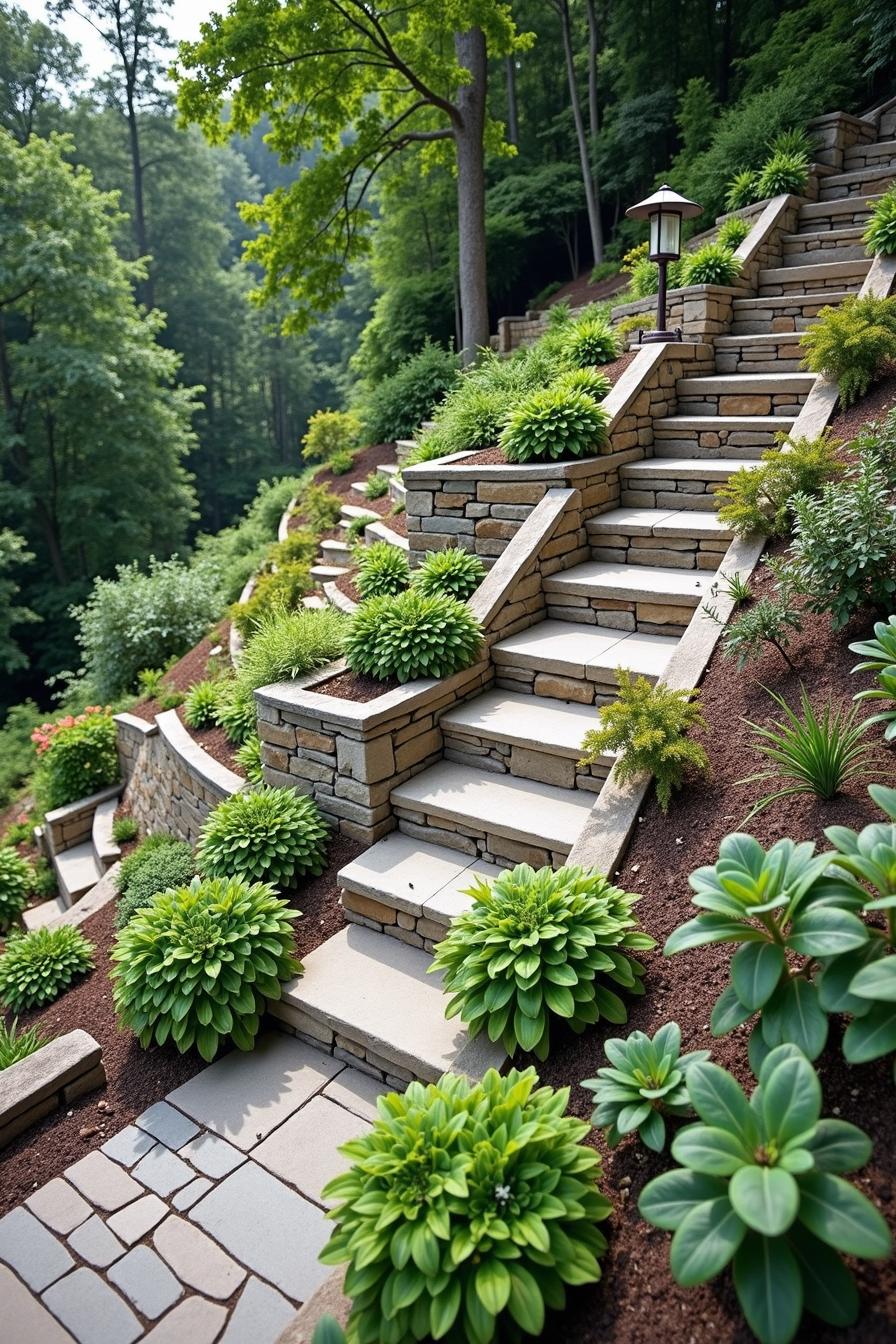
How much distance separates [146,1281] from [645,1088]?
163cm

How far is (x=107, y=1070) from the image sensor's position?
3.21 meters

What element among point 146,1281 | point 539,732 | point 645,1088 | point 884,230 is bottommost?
point 146,1281

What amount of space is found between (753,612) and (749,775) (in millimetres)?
711

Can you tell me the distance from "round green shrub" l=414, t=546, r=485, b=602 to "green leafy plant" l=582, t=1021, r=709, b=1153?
283cm

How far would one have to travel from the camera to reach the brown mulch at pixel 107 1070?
2793mm

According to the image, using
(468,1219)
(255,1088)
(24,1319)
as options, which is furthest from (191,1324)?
(468,1219)

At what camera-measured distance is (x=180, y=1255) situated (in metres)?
2.35

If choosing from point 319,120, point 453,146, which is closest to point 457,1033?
point 319,120

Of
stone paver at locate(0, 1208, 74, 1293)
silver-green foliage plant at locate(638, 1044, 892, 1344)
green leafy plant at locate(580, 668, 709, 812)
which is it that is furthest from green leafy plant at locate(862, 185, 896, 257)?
stone paver at locate(0, 1208, 74, 1293)

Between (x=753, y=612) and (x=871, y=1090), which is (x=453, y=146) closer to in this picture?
(x=753, y=612)

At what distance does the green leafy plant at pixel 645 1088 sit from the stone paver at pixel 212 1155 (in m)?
1.37

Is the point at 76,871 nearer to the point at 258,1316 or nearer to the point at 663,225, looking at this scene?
the point at 258,1316

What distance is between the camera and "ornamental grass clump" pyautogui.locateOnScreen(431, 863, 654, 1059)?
2375mm

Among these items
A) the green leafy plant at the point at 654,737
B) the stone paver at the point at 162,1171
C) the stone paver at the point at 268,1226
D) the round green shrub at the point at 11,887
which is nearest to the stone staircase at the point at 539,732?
the green leafy plant at the point at 654,737
